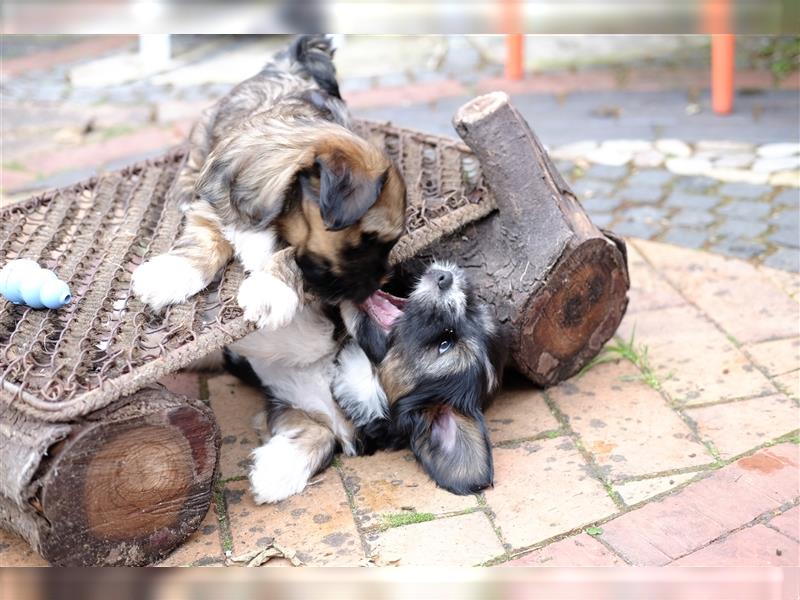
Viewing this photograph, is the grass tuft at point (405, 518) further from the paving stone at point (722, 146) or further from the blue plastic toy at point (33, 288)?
the paving stone at point (722, 146)

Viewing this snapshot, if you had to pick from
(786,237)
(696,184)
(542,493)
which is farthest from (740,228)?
(542,493)

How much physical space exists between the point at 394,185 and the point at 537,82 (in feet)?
15.6

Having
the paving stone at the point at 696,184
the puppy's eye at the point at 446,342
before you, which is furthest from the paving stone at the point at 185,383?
the paving stone at the point at 696,184

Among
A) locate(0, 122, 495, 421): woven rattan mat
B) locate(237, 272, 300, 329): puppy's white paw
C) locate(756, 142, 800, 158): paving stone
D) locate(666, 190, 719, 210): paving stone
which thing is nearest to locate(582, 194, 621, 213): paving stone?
locate(666, 190, 719, 210): paving stone

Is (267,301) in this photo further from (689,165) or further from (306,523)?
(689,165)

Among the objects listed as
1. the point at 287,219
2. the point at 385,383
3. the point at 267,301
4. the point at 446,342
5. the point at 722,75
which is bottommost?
the point at 722,75

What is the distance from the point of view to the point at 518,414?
Result: 171 inches

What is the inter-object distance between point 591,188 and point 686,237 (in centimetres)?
85

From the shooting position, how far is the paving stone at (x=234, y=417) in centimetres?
411

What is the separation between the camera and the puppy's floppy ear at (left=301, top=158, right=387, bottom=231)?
3.42 metres

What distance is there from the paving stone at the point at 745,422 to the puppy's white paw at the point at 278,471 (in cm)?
161

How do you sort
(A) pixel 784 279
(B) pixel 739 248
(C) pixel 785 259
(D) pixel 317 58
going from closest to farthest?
(D) pixel 317 58, (A) pixel 784 279, (C) pixel 785 259, (B) pixel 739 248

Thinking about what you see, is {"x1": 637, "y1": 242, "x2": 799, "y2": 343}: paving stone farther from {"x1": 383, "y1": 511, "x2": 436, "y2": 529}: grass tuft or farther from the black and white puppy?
{"x1": 383, "y1": 511, "x2": 436, "y2": 529}: grass tuft

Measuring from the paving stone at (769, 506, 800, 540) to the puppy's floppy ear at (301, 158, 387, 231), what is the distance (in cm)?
181
